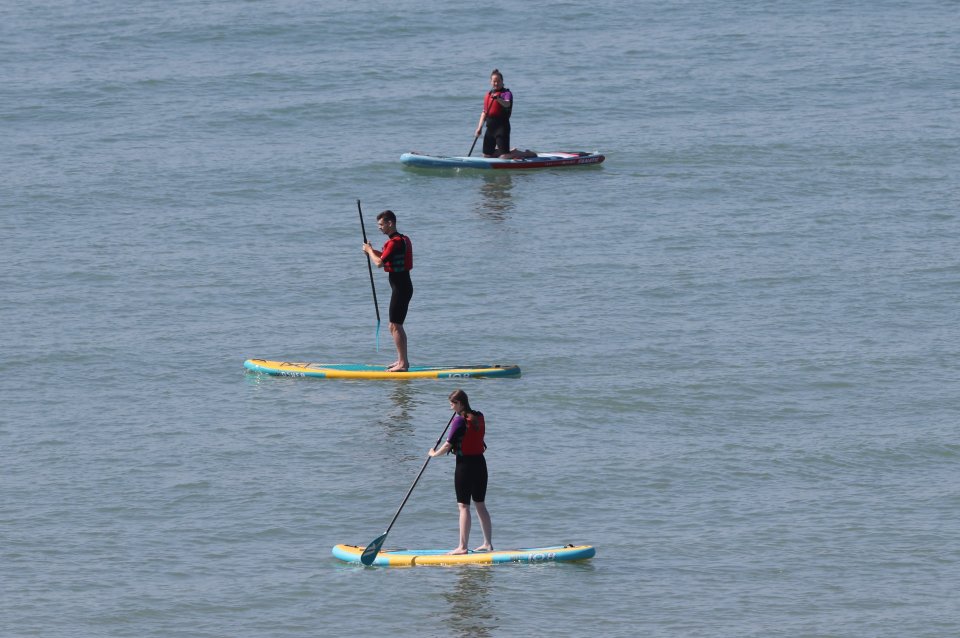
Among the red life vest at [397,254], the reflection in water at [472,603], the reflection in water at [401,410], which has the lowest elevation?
the reflection in water at [472,603]

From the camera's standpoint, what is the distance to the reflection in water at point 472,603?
48.6 feet

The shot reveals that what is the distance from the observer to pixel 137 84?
42.5 metres

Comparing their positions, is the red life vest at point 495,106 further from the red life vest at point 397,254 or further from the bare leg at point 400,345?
the bare leg at point 400,345

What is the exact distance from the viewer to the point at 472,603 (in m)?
Answer: 15.4

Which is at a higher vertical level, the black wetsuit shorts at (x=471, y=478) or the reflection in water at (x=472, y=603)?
the black wetsuit shorts at (x=471, y=478)

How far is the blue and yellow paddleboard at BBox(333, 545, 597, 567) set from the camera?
1598 centimetres

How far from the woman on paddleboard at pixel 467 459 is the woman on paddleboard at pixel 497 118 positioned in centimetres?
1692

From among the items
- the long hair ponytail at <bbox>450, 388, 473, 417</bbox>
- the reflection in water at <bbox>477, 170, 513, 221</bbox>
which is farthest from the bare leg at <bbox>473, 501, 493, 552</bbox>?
the reflection in water at <bbox>477, 170, 513, 221</bbox>

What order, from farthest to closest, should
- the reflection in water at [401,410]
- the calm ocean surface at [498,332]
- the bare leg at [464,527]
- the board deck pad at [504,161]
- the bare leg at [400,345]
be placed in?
the board deck pad at [504,161] < the bare leg at [400,345] < the reflection in water at [401,410] < the bare leg at [464,527] < the calm ocean surface at [498,332]

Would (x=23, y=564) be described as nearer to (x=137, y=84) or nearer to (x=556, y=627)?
(x=556, y=627)

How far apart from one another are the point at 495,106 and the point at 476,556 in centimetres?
1793

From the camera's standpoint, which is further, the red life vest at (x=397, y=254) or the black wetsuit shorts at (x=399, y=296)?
the black wetsuit shorts at (x=399, y=296)

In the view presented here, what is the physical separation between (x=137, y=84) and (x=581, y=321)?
2168cm

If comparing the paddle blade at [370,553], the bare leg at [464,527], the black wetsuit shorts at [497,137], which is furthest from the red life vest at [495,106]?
the paddle blade at [370,553]
